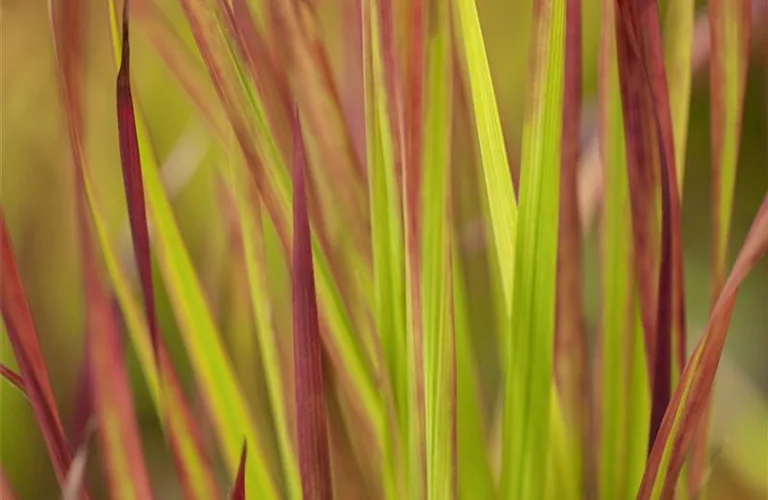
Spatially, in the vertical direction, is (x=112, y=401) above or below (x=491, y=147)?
below

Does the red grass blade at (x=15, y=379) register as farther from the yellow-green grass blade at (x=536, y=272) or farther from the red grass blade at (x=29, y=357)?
the yellow-green grass blade at (x=536, y=272)

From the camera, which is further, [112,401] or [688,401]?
[112,401]

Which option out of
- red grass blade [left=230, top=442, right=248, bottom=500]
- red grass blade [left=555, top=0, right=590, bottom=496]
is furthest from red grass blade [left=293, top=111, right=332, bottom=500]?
red grass blade [left=555, top=0, right=590, bottom=496]

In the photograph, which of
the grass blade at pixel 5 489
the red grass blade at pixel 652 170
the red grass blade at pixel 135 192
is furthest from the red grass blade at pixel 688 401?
the grass blade at pixel 5 489

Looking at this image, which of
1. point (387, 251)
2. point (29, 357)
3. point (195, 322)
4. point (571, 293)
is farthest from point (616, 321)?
point (29, 357)

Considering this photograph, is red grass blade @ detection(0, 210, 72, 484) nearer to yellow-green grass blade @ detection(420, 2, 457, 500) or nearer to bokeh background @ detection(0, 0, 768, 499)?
bokeh background @ detection(0, 0, 768, 499)

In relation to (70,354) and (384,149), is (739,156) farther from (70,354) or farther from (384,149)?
(70,354)

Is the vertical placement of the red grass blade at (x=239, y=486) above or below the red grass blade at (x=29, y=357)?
below

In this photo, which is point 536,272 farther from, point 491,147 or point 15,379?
point 15,379
